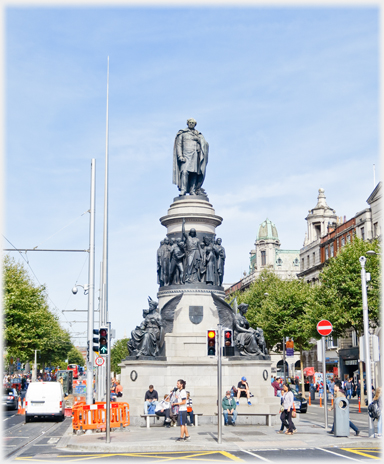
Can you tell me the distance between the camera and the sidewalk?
57.9 ft

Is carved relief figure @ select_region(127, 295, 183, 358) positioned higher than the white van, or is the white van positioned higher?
carved relief figure @ select_region(127, 295, 183, 358)

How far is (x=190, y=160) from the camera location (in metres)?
31.1

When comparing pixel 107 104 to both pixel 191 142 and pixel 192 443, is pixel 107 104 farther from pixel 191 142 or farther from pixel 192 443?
pixel 192 443

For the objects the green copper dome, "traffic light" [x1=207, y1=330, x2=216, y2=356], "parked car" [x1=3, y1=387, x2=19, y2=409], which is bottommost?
"parked car" [x1=3, y1=387, x2=19, y2=409]

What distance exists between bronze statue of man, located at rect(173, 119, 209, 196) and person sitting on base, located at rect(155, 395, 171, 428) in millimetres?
10853

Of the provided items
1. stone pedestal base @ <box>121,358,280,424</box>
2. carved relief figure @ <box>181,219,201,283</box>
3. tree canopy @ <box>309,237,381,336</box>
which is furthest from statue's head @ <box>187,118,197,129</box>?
tree canopy @ <box>309,237,381,336</box>

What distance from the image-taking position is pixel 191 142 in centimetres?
3133

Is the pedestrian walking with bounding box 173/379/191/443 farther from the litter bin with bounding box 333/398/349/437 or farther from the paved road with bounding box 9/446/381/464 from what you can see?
the litter bin with bounding box 333/398/349/437

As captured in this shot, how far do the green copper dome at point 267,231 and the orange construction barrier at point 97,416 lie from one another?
104m

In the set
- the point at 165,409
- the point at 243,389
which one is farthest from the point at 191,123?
the point at 165,409

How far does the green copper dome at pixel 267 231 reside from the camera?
12638 cm

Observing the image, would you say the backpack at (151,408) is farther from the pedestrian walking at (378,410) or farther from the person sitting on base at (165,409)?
the pedestrian walking at (378,410)

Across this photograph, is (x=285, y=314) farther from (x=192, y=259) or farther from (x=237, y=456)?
(x=237, y=456)

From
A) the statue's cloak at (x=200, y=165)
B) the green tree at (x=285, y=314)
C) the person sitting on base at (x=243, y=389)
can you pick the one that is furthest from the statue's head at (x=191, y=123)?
the green tree at (x=285, y=314)
